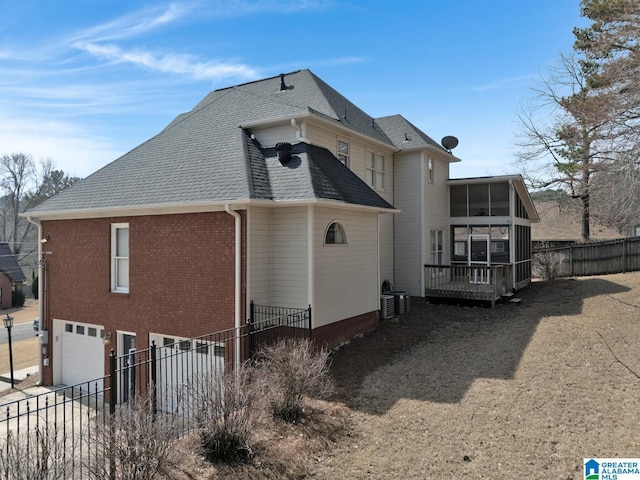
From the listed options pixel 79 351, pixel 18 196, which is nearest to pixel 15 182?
pixel 18 196

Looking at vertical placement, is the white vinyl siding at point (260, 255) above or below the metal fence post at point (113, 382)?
above

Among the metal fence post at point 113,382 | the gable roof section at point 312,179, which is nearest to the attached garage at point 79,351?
the gable roof section at point 312,179

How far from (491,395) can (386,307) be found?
6596 mm

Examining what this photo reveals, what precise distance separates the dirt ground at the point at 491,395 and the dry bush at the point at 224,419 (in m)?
1.12

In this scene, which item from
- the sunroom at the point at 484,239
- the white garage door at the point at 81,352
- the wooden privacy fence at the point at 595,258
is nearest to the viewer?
the white garage door at the point at 81,352

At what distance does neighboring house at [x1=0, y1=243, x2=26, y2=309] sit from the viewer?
135ft

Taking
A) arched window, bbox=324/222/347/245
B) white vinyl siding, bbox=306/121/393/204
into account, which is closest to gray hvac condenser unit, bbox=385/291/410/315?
arched window, bbox=324/222/347/245

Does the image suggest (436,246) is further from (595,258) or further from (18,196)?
(18,196)

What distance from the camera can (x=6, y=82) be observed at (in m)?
15.0

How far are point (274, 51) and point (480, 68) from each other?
7.62m

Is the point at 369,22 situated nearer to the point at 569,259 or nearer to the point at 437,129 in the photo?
the point at 437,129

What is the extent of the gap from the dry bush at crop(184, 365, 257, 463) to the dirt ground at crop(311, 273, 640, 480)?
3.67 feet

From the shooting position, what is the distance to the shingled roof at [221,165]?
10877 mm

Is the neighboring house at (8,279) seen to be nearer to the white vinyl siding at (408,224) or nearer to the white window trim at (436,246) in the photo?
the white vinyl siding at (408,224)
